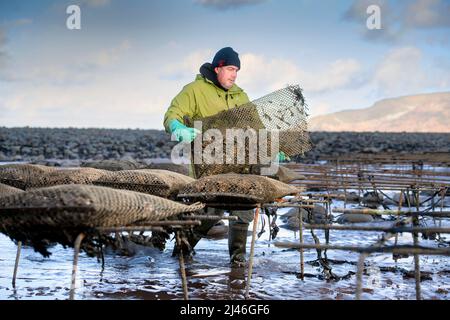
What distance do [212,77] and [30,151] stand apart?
27433mm

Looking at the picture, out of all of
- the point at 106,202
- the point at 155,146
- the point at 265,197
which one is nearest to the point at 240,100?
the point at 265,197

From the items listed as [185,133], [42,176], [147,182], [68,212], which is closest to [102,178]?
[147,182]

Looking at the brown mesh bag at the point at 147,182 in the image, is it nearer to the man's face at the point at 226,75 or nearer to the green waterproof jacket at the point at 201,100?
the green waterproof jacket at the point at 201,100

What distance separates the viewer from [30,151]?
34000mm

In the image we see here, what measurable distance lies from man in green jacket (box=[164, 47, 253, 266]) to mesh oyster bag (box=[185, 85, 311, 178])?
0.53 metres

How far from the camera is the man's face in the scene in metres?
7.90

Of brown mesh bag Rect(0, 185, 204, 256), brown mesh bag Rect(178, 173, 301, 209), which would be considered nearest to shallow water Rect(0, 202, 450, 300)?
brown mesh bag Rect(178, 173, 301, 209)

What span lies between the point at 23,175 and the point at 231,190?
2312mm

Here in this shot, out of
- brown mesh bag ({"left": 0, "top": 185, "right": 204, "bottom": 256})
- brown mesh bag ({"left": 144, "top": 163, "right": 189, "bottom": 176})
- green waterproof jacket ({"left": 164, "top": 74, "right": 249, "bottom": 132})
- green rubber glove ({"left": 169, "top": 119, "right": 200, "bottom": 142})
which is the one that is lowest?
brown mesh bag ({"left": 0, "top": 185, "right": 204, "bottom": 256})

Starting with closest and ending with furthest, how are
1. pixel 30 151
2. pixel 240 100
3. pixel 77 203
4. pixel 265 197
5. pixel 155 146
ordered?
Result: pixel 77 203
pixel 265 197
pixel 240 100
pixel 30 151
pixel 155 146

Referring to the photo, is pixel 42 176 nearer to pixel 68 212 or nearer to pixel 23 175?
pixel 23 175

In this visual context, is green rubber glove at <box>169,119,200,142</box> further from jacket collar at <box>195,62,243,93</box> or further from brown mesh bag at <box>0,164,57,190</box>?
brown mesh bag at <box>0,164,57,190</box>

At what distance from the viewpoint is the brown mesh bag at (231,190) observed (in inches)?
253
